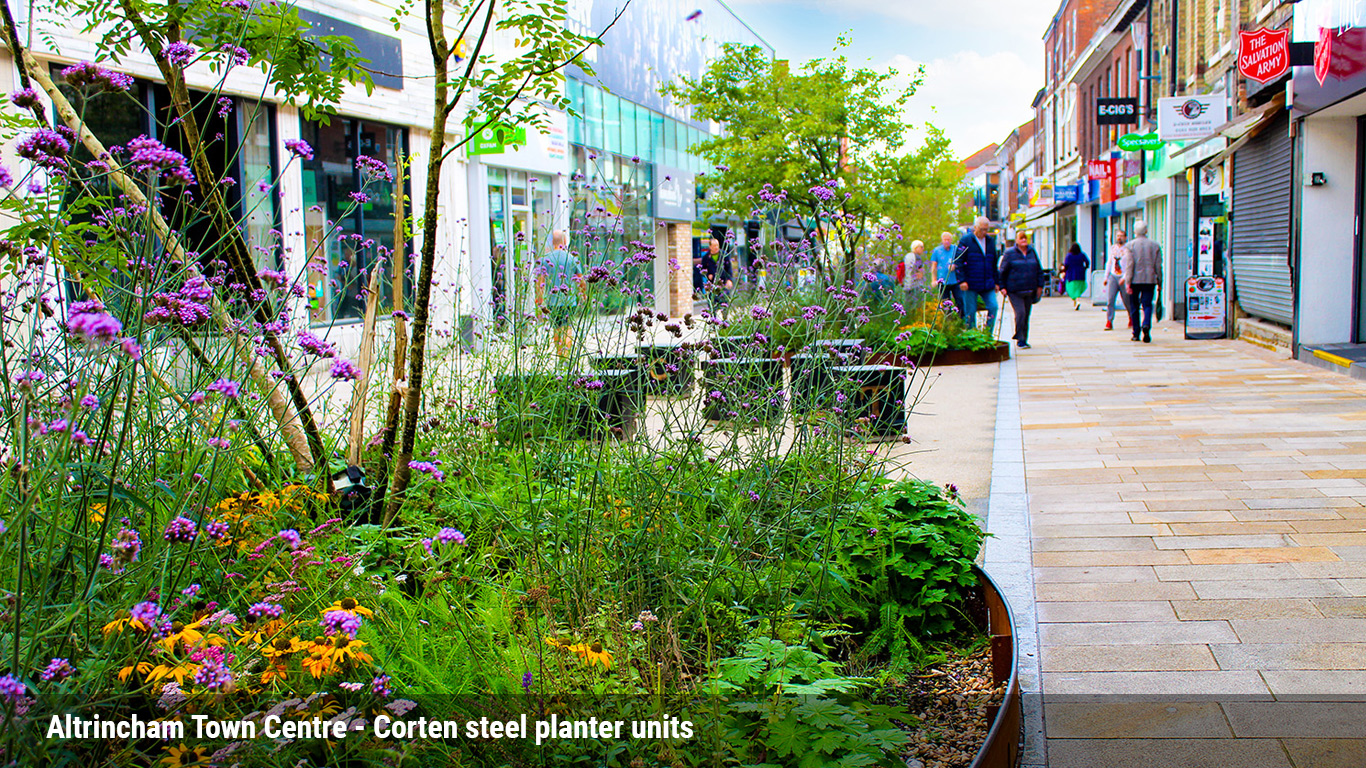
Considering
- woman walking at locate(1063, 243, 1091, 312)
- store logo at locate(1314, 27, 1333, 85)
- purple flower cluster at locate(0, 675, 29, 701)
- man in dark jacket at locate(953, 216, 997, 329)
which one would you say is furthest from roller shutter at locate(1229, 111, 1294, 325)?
purple flower cluster at locate(0, 675, 29, 701)

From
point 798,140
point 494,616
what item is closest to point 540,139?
point 798,140

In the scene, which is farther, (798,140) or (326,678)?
(798,140)

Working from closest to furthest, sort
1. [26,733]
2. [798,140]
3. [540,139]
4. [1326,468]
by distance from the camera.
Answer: [26,733] → [1326,468] → [540,139] → [798,140]

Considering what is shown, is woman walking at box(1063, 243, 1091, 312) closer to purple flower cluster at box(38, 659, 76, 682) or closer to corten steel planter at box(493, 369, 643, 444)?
corten steel planter at box(493, 369, 643, 444)

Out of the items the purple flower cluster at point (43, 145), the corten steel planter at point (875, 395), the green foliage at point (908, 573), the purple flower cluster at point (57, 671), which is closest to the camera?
the purple flower cluster at point (57, 671)

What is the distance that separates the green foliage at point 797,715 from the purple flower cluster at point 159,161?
145 cm

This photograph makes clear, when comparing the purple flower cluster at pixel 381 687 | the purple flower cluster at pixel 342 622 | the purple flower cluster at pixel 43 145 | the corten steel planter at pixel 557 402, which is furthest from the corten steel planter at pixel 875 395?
the purple flower cluster at pixel 43 145

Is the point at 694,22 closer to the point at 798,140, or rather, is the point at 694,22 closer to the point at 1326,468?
the point at 798,140

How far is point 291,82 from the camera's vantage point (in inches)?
152

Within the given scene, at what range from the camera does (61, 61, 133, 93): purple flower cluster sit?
2416 mm

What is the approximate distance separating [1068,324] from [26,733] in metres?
21.0

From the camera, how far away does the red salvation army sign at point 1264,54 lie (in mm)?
12250

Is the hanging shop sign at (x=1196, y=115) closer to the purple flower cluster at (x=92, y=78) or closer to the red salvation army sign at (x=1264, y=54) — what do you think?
the red salvation army sign at (x=1264, y=54)

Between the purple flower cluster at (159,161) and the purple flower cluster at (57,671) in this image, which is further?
the purple flower cluster at (159,161)
